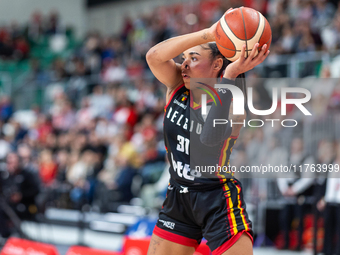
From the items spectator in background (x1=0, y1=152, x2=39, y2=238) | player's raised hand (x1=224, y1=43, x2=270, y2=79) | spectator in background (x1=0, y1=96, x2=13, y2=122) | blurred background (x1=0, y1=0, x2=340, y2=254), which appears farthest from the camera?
spectator in background (x1=0, y1=96, x2=13, y2=122)

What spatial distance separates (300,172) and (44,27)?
14576 millimetres

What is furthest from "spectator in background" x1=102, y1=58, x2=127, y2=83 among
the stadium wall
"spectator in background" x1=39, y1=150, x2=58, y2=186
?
the stadium wall

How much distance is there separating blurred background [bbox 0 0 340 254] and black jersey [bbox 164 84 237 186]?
3158 mm

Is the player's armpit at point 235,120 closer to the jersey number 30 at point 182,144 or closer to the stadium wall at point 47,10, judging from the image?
the jersey number 30 at point 182,144

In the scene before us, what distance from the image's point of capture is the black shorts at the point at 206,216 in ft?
9.27

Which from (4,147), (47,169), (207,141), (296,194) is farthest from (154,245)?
(4,147)

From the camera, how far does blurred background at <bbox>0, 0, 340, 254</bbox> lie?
7109 millimetres

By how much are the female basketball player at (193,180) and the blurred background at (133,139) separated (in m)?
3.07

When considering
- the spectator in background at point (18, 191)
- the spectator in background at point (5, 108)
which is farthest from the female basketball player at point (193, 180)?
the spectator in background at point (5, 108)

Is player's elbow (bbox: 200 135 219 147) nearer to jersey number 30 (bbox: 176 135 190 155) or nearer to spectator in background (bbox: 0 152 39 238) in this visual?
jersey number 30 (bbox: 176 135 190 155)

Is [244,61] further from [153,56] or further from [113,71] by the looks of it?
[113,71]

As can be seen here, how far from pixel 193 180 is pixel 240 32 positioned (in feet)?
3.41

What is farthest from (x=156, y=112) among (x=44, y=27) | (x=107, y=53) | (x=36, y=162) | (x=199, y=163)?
(x=44, y=27)

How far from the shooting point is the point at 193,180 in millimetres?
2947
